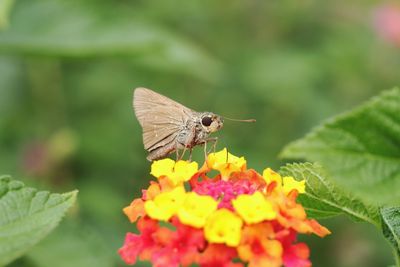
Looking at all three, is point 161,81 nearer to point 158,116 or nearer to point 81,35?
point 81,35

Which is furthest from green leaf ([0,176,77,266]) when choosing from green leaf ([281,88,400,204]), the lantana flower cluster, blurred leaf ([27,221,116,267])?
blurred leaf ([27,221,116,267])

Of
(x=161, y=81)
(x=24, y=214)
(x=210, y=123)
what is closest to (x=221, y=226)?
(x=24, y=214)

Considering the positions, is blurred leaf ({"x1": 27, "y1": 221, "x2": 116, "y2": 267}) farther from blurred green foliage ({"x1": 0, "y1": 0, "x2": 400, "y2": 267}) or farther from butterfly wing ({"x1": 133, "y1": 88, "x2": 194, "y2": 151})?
butterfly wing ({"x1": 133, "y1": 88, "x2": 194, "y2": 151})

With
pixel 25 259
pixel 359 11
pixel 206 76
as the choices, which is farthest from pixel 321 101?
pixel 25 259

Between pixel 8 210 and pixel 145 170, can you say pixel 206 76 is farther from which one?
pixel 8 210

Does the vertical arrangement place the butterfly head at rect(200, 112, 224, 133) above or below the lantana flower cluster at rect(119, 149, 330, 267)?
above

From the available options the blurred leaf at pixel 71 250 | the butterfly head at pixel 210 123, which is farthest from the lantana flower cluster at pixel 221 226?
the blurred leaf at pixel 71 250

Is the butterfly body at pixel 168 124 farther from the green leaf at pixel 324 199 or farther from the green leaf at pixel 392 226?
the green leaf at pixel 392 226
